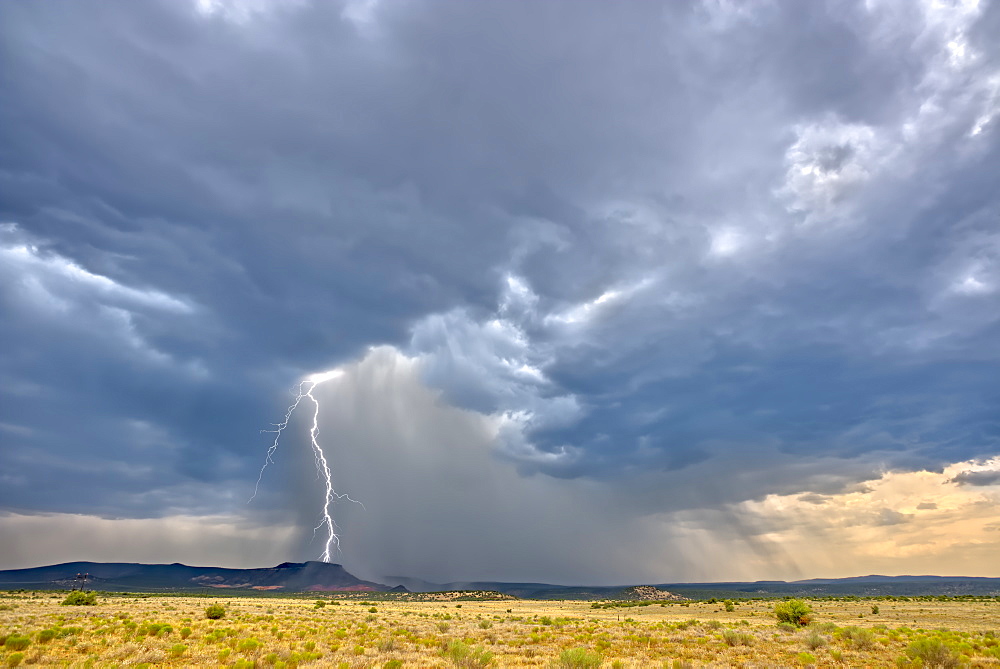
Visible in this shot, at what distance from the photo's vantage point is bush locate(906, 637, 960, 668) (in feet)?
67.8

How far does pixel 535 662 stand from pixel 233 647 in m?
14.0

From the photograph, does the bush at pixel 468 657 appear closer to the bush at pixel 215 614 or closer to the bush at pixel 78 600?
the bush at pixel 215 614

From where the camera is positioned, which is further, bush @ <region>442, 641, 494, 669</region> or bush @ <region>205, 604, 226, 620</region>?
bush @ <region>205, 604, 226, 620</region>

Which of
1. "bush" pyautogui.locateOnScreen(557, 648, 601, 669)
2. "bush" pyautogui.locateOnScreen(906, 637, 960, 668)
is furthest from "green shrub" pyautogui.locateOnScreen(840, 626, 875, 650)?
"bush" pyautogui.locateOnScreen(557, 648, 601, 669)

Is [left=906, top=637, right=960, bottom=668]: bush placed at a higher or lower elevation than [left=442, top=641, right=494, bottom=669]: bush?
higher

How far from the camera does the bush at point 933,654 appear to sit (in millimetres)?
20656

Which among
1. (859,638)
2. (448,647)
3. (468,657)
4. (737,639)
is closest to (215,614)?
(448,647)

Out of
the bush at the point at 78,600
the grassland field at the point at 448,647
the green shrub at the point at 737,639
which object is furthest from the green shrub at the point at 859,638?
the bush at the point at 78,600

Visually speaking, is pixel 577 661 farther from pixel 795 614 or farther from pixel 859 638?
pixel 795 614

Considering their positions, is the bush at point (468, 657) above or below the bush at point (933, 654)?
below

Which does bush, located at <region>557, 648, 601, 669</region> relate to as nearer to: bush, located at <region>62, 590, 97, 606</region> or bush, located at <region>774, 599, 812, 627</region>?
bush, located at <region>774, 599, 812, 627</region>

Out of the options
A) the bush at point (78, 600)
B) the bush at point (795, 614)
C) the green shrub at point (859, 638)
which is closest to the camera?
the green shrub at point (859, 638)

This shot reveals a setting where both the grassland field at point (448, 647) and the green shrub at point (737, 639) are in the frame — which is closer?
the grassland field at point (448, 647)

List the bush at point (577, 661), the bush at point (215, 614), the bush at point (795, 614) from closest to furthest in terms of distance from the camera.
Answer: the bush at point (577, 661)
the bush at point (215, 614)
the bush at point (795, 614)
